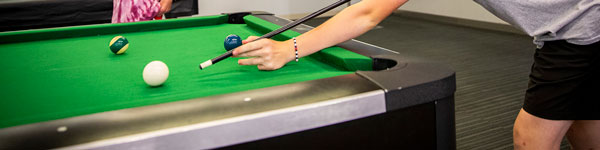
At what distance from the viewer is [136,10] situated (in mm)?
2662

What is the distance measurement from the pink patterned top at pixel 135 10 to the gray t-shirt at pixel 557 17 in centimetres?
210

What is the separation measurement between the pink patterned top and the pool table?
1.37 metres

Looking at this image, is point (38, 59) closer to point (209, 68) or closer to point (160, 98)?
point (209, 68)

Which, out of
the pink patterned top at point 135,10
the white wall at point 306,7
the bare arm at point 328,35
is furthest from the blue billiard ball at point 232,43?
the white wall at point 306,7

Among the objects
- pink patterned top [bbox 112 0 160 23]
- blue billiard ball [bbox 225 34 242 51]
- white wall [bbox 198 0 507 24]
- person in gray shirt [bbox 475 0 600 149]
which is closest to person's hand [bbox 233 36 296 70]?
blue billiard ball [bbox 225 34 242 51]

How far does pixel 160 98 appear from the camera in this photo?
2.93 ft

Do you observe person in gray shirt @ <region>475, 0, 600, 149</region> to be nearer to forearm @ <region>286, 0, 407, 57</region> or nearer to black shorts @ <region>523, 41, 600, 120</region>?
black shorts @ <region>523, 41, 600, 120</region>

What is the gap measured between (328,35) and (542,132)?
585mm

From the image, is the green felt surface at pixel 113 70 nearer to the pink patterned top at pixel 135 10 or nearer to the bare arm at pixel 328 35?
the bare arm at pixel 328 35

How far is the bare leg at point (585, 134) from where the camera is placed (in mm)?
1176

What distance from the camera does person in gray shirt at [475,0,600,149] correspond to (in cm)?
105

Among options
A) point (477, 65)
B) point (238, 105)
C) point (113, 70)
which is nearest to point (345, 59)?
point (238, 105)

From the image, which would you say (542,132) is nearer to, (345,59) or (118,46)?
(345,59)

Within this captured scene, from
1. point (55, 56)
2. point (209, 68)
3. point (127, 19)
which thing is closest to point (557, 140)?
point (209, 68)
